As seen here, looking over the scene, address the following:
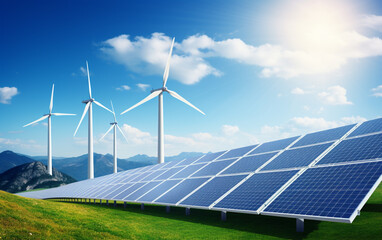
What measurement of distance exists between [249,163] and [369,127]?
8158 millimetres

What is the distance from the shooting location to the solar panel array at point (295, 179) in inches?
505

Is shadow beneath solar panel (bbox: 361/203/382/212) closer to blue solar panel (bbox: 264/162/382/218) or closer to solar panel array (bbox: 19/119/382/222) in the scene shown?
solar panel array (bbox: 19/119/382/222)

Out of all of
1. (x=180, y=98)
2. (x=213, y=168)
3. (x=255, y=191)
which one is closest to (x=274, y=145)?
(x=213, y=168)

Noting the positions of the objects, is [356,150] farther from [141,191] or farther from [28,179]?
[28,179]

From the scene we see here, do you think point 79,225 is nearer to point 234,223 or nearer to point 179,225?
point 179,225

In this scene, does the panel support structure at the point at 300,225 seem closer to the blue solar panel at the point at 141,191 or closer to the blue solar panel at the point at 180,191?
the blue solar panel at the point at 180,191

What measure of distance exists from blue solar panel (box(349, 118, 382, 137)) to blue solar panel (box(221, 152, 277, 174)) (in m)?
5.64

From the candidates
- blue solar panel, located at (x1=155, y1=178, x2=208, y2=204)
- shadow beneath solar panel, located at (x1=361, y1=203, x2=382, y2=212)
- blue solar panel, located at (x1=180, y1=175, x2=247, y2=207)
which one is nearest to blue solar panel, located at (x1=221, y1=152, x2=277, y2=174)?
blue solar panel, located at (x1=180, y1=175, x2=247, y2=207)

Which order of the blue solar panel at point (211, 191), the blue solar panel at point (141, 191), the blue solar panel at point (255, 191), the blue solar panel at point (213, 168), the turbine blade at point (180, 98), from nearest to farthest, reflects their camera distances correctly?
the blue solar panel at point (255, 191) → the blue solar panel at point (211, 191) → the blue solar panel at point (213, 168) → the blue solar panel at point (141, 191) → the turbine blade at point (180, 98)

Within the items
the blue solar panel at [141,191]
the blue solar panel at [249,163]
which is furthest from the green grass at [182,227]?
the blue solar panel at [141,191]

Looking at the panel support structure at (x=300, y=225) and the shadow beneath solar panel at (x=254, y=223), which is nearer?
the panel support structure at (x=300, y=225)

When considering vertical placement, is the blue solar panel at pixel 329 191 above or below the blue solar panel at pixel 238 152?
below

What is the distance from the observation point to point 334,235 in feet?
45.2

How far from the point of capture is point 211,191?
19875 mm
